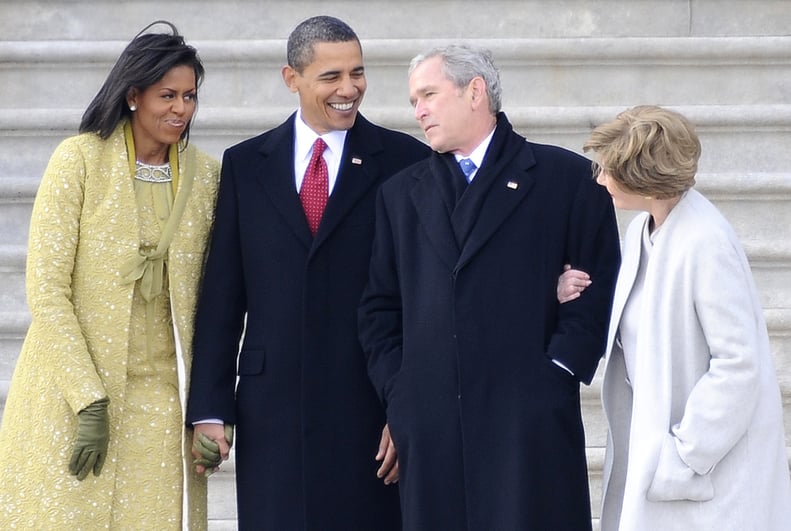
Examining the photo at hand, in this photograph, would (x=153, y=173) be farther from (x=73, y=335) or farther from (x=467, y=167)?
(x=467, y=167)

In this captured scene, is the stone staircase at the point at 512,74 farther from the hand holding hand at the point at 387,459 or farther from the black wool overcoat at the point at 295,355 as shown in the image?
the hand holding hand at the point at 387,459

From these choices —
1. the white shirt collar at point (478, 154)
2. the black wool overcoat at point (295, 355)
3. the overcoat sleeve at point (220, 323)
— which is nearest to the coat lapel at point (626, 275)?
the white shirt collar at point (478, 154)

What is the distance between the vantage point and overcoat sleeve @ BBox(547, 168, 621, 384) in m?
3.23

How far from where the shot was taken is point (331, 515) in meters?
3.53

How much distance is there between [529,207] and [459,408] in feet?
1.65

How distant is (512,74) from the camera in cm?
516

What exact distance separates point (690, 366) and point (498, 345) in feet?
1.66

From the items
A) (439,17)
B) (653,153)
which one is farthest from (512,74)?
(653,153)

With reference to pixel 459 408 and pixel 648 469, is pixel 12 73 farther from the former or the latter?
pixel 648 469

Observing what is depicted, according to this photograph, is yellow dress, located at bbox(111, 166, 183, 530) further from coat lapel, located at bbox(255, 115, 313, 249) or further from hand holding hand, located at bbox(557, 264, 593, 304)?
hand holding hand, located at bbox(557, 264, 593, 304)

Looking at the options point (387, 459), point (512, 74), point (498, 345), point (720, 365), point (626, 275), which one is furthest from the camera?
point (512, 74)

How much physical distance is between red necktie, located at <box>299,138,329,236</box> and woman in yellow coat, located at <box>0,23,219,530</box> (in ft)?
0.88

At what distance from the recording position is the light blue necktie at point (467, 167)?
11.2ft

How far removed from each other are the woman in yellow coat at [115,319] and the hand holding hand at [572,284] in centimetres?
93
